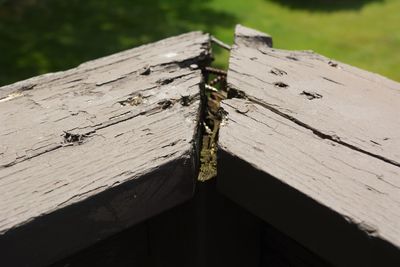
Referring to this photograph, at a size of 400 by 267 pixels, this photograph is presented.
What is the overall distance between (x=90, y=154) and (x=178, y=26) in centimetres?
545

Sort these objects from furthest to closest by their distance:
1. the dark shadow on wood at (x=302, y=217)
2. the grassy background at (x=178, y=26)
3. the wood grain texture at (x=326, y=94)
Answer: the grassy background at (x=178, y=26), the wood grain texture at (x=326, y=94), the dark shadow on wood at (x=302, y=217)

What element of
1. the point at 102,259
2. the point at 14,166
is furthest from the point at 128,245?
the point at 14,166

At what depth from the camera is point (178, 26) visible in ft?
20.3

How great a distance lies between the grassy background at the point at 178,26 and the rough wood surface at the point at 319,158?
408cm

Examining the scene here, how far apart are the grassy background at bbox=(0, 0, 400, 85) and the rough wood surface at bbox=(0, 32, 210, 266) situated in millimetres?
4083

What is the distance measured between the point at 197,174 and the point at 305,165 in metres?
0.25

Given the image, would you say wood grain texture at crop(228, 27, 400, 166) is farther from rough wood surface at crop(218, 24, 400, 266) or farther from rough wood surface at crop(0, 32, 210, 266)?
rough wood surface at crop(0, 32, 210, 266)

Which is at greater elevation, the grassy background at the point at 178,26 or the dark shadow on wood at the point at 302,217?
the dark shadow on wood at the point at 302,217

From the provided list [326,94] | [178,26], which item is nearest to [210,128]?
[326,94]

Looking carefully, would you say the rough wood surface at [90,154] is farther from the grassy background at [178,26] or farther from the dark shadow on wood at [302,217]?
the grassy background at [178,26]

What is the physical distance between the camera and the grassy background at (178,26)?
5.39 meters

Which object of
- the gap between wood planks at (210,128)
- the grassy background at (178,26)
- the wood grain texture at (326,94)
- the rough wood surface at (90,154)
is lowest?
the grassy background at (178,26)

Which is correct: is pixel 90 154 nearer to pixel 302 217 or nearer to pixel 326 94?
pixel 302 217

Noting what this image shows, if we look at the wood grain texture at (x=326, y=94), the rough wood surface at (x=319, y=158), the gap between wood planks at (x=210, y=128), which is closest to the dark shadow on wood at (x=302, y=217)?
the rough wood surface at (x=319, y=158)
